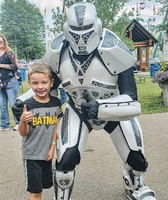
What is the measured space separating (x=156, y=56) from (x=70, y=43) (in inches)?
1103

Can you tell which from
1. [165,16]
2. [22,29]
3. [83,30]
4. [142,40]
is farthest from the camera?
[22,29]

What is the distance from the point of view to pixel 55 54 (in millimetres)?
2484

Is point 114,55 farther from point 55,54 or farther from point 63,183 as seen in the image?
point 63,183

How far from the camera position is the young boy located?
2355 mm

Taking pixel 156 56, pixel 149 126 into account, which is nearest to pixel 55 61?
pixel 149 126

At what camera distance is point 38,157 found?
7.71ft

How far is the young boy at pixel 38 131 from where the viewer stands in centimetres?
236

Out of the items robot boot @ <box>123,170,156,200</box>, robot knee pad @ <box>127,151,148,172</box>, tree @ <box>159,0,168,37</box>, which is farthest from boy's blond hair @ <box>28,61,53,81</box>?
tree @ <box>159,0,168,37</box>

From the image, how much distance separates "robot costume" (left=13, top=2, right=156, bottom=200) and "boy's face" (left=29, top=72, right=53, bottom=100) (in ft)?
0.47

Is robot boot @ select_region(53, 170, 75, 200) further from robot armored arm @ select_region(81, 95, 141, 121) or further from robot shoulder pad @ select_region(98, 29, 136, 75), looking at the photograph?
robot shoulder pad @ select_region(98, 29, 136, 75)

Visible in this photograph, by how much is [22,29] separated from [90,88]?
173 ft

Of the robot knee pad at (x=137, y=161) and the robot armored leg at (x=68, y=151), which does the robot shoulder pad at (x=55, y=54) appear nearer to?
the robot armored leg at (x=68, y=151)

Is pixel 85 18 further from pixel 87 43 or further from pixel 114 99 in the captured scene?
pixel 114 99

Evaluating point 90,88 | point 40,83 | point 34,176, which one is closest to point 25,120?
point 40,83
